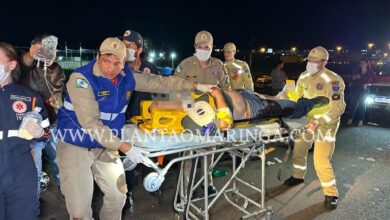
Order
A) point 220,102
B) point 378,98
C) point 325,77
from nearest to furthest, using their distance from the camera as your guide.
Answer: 1. point 220,102
2. point 325,77
3. point 378,98

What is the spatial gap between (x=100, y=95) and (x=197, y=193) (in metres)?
2.35

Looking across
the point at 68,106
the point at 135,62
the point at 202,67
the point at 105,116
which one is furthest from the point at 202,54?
the point at 68,106

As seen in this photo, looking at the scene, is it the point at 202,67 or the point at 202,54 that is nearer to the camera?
the point at 202,54

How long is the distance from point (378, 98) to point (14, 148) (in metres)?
9.31

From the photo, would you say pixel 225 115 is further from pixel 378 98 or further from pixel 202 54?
pixel 378 98

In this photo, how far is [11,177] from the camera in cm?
221

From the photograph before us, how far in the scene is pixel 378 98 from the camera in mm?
9008

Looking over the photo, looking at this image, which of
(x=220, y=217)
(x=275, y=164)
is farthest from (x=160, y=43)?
(x=220, y=217)

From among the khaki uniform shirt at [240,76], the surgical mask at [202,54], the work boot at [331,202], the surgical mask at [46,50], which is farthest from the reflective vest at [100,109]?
the khaki uniform shirt at [240,76]

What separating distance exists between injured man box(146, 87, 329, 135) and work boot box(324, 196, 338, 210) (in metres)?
1.19

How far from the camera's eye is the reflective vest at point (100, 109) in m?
2.56

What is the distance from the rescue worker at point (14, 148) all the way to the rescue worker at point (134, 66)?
1413 millimetres

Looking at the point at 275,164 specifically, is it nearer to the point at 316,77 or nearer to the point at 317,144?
the point at 317,144

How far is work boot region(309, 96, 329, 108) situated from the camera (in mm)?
3785
